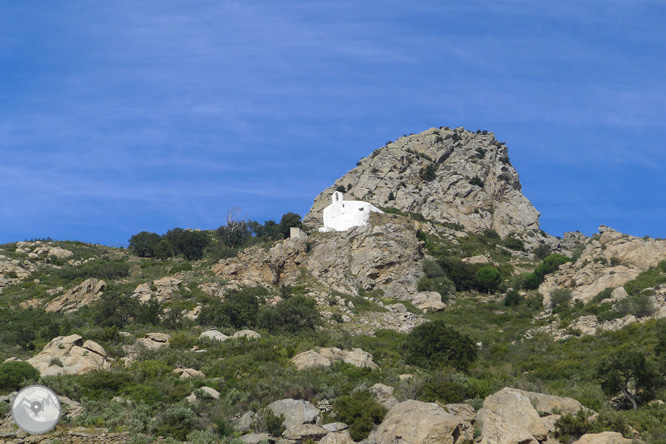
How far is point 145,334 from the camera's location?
35.1 metres

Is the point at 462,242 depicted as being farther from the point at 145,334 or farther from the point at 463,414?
the point at 463,414

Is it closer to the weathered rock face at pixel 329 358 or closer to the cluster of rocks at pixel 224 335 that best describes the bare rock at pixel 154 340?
the cluster of rocks at pixel 224 335

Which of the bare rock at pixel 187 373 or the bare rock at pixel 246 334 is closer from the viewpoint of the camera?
the bare rock at pixel 187 373

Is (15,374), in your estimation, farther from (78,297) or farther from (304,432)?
(78,297)

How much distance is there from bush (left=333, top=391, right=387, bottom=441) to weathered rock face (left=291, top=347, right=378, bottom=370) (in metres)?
6.19

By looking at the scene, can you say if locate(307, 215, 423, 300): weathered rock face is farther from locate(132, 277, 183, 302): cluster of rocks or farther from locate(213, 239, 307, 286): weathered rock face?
locate(132, 277, 183, 302): cluster of rocks

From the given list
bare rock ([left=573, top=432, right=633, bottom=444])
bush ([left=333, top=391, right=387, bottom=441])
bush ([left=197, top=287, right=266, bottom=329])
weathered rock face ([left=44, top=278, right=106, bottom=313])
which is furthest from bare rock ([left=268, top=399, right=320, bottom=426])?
weathered rock face ([left=44, top=278, right=106, bottom=313])

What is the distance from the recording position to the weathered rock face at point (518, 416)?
19.5 meters

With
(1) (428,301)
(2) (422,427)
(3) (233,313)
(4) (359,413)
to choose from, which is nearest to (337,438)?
(4) (359,413)

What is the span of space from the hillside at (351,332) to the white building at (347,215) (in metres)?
1.98

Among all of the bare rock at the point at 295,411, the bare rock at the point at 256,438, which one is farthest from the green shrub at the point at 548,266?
the bare rock at the point at 256,438

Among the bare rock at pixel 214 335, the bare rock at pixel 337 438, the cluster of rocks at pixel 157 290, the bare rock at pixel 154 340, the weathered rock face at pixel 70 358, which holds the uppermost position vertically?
the cluster of rocks at pixel 157 290

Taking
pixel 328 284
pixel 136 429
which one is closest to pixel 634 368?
pixel 136 429

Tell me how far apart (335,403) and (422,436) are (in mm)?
4867
